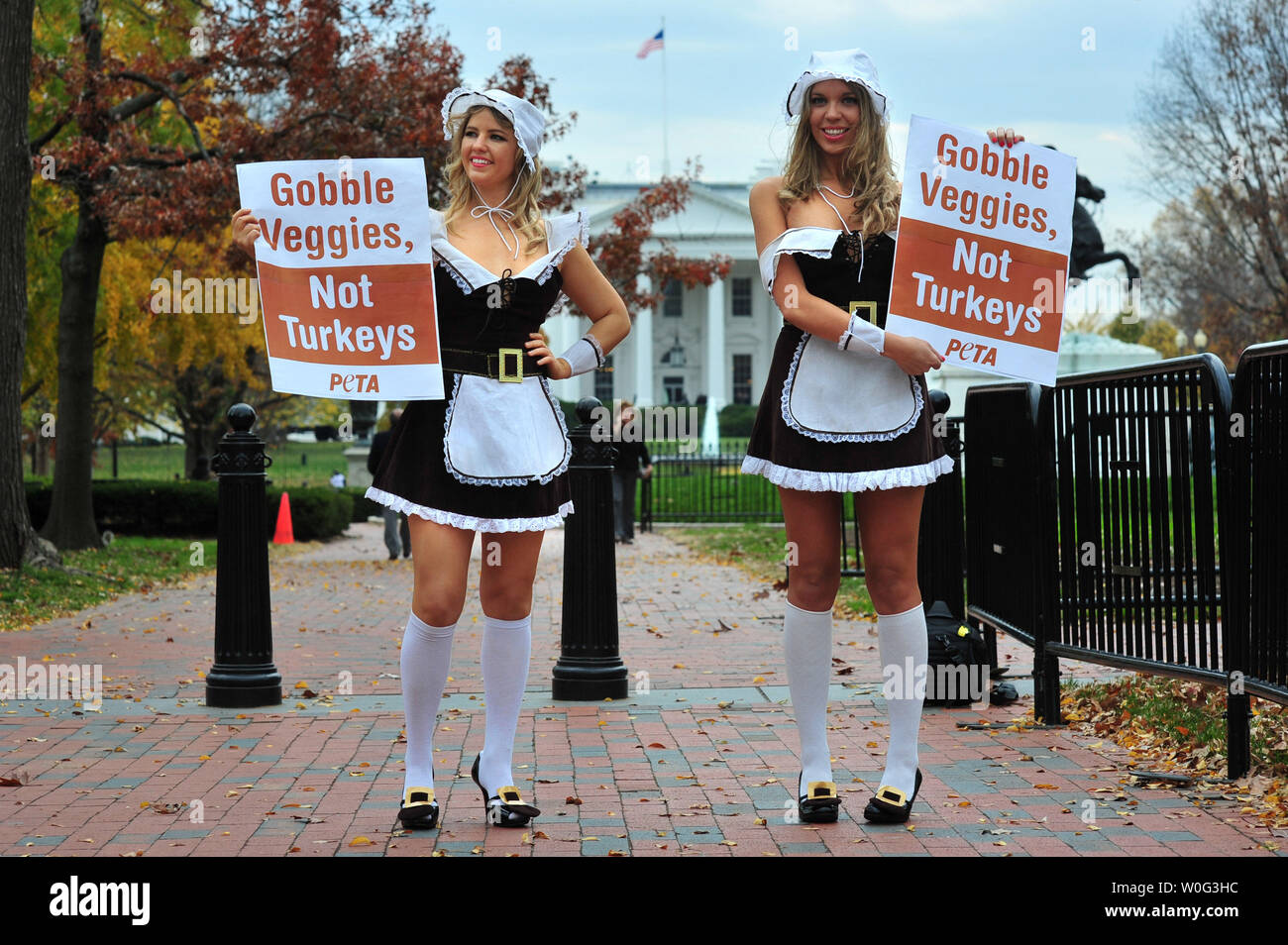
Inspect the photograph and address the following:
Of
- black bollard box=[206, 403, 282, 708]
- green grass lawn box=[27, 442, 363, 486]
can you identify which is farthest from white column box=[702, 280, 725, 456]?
black bollard box=[206, 403, 282, 708]

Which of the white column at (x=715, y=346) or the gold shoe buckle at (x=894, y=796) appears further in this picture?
the white column at (x=715, y=346)

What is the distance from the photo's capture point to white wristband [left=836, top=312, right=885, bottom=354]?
4043 millimetres

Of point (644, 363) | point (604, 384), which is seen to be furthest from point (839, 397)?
point (604, 384)

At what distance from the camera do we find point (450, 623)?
13.7ft

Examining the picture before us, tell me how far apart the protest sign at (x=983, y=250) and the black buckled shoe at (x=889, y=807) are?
1.28 m

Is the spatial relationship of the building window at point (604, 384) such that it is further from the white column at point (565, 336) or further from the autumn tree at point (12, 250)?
the autumn tree at point (12, 250)

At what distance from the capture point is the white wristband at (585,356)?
4.32 meters

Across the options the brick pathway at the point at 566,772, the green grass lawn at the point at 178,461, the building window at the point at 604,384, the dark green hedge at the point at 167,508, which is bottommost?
the brick pathway at the point at 566,772

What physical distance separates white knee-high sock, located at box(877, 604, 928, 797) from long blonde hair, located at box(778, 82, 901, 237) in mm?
1173

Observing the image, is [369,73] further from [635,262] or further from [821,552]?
[821,552]

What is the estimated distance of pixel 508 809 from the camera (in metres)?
4.19

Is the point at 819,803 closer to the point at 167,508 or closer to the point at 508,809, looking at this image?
the point at 508,809
